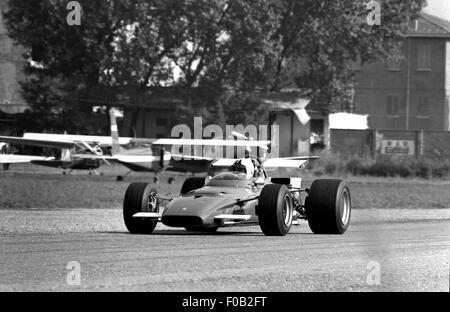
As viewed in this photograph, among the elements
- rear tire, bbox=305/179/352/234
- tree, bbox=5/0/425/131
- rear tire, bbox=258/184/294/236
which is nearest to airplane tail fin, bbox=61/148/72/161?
tree, bbox=5/0/425/131

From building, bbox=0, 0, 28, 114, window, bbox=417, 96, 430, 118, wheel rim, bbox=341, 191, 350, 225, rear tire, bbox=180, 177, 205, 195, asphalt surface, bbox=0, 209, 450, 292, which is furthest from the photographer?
window, bbox=417, 96, 430, 118

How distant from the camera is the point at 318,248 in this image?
Answer: 15.6m

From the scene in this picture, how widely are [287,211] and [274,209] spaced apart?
0.75 metres

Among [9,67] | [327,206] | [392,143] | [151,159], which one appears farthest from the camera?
[9,67]

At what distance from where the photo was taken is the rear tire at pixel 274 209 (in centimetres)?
1753

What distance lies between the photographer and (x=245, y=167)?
773 inches

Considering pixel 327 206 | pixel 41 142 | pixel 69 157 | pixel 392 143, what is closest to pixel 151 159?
pixel 41 142

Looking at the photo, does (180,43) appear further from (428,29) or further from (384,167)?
(428,29)

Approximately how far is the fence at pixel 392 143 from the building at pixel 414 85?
65.2 feet

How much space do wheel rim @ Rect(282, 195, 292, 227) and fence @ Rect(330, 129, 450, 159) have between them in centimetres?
4564

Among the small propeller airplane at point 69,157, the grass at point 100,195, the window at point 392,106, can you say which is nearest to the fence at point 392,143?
the small propeller airplane at point 69,157

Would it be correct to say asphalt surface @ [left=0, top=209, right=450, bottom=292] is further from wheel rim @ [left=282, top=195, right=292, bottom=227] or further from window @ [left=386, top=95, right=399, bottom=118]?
window @ [left=386, top=95, right=399, bottom=118]

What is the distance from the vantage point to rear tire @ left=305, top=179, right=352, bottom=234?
18.4 m

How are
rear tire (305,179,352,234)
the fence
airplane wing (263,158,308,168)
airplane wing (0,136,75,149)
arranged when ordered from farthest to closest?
the fence → airplane wing (0,136,75,149) → airplane wing (263,158,308,168) → rear tire (305,179,352,234)
